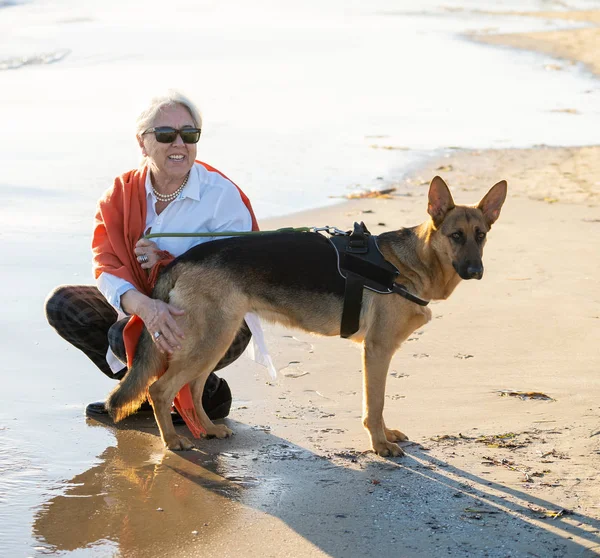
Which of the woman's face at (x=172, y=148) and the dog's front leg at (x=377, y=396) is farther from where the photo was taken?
the woman's face at (x=172, y=148)

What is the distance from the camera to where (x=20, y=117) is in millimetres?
14336

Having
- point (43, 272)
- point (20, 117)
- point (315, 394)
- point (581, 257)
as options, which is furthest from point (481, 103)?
point (315, 394)

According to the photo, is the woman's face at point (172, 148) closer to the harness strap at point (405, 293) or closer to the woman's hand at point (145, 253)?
the woman's hand at point (145, 253)

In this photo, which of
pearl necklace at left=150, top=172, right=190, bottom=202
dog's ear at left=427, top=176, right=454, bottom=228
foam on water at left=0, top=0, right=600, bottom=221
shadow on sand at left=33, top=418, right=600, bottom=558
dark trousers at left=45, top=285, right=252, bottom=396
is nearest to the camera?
shadow on sand at left=33, top=418, right=600, bottom=558

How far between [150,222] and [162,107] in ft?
2.13

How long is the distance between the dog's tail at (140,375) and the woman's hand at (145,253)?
0.54ft

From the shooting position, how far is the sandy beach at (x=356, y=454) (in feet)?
13.3

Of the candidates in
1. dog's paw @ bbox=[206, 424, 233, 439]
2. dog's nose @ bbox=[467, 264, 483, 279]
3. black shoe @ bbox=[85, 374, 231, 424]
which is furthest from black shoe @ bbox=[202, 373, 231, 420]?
dog's nose @ bbox=[467, 264, 483, 279]

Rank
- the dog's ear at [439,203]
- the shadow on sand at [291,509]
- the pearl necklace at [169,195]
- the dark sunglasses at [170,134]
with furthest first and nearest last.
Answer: the pearl necklace at [169,195] → the dog's ear at [439,203] → the dark sunglasses at [170,134] → the shadow on sand at [291,509]

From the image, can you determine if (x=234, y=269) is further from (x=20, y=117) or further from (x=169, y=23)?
(x=169, y=23)

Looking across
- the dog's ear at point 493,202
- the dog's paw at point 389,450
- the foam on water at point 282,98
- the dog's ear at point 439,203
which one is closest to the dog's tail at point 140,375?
the dog's paw at point 389,450

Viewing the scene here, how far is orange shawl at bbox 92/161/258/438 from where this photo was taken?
5160 millimetres

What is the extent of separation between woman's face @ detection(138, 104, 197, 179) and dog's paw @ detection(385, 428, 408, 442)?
182 centimetres

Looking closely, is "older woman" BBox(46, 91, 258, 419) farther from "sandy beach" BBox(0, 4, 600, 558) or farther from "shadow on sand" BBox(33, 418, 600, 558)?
"shadow on sand" BBox(33, 418, 600, 558)
